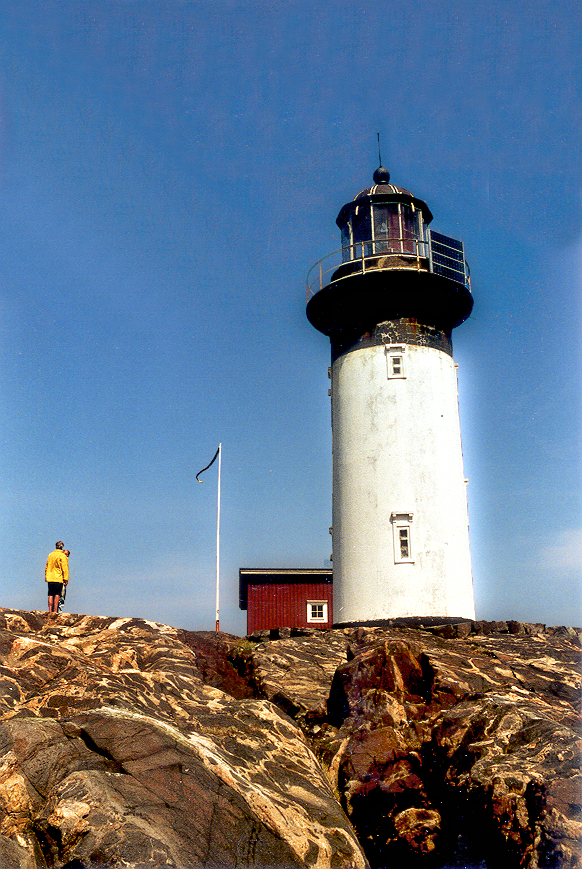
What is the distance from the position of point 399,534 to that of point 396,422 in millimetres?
3013

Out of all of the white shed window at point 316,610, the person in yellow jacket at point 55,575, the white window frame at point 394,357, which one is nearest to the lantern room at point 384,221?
the white window frame at point 394,357

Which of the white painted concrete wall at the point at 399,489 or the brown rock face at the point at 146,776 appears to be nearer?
the brown rock face at the point at 146,776

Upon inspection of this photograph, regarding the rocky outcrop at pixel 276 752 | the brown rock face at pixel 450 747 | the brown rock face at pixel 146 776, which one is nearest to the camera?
the brown rock face at pixel 146 776

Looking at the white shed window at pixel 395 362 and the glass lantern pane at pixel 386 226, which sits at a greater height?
the glass lantern pane at pixel 386 226

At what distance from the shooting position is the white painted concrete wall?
58.8 ft

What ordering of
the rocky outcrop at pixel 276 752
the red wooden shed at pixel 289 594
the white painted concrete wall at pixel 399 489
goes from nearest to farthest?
the rocky outcrop at pixel 276 752 → the white painted concrete wall at pixel 399 489 → the red wooden shed at pixel 289 594

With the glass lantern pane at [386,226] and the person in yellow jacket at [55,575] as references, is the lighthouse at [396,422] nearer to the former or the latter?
the glass lantern pane at [386,226]

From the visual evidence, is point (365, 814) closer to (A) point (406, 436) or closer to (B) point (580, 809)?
(B) point (580, 809)

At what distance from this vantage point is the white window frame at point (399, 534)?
17.9 metres

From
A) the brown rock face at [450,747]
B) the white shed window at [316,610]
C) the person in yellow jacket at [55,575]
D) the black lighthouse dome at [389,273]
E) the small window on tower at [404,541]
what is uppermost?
the black lighthouse dome at [389,273]

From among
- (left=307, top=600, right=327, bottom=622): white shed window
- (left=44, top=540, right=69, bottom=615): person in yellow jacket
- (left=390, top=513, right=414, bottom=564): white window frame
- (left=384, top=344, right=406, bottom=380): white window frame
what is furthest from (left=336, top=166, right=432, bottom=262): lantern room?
(left=307, top=600, right=327, bottom=622): white shed window

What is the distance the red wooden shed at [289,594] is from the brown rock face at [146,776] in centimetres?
2028

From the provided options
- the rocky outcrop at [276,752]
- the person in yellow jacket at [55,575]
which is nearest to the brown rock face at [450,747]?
the rocky outcrop at [276,752]

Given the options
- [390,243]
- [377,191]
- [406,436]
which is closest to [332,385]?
[406,436]
